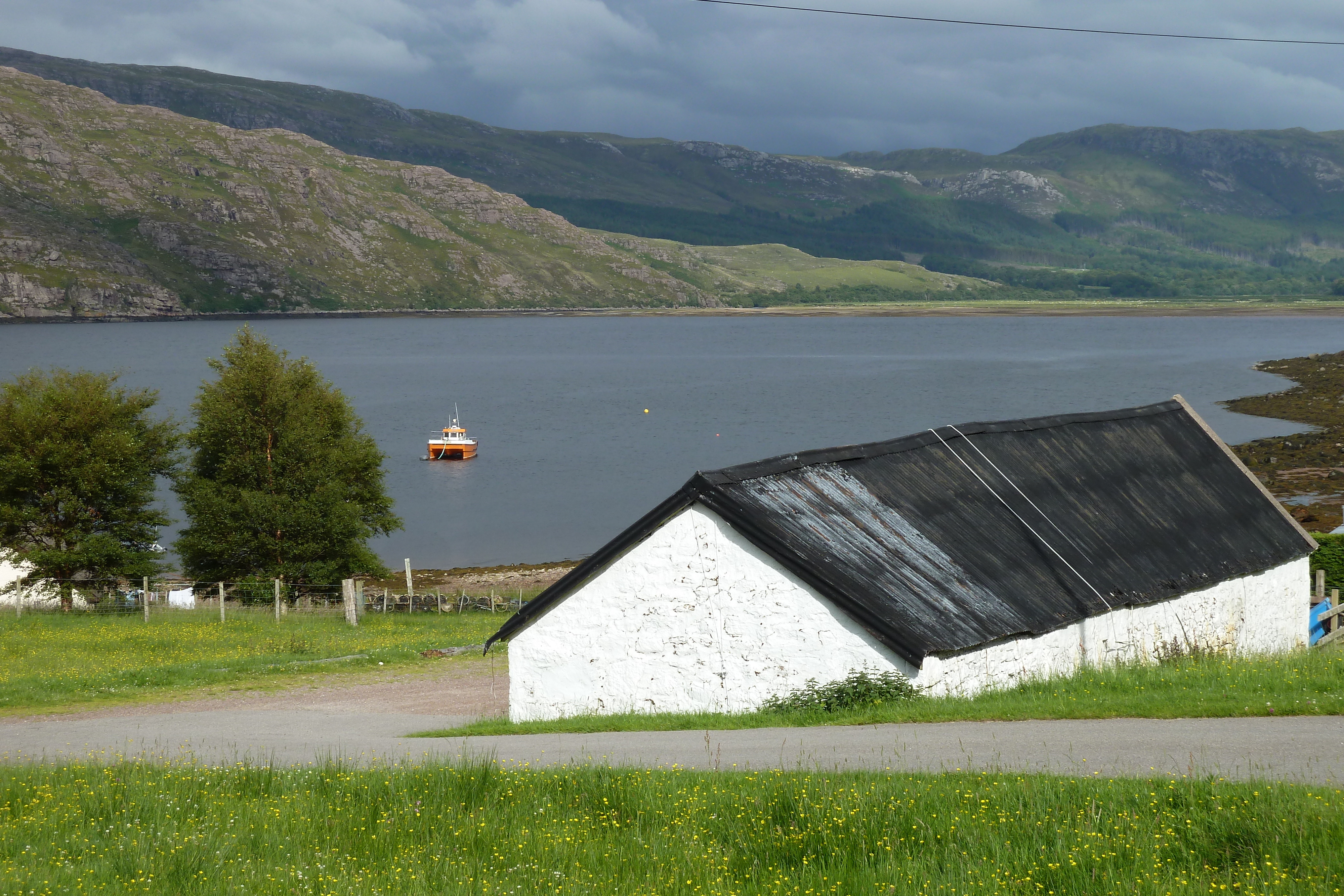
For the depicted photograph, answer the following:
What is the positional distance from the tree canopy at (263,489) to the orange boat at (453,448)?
162 feet

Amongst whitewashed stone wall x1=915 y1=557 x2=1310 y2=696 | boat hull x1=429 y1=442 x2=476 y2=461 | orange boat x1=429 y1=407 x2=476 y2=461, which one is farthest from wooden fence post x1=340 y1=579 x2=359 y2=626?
boat hull x1=429 y1=442 x2=476 y2=461

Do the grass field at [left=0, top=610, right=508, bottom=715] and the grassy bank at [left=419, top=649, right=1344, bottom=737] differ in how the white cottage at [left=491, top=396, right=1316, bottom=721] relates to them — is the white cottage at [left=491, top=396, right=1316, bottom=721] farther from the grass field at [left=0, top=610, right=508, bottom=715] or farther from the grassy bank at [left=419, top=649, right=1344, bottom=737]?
the grass field at [left=0, top=610, right=508, bottom=715]

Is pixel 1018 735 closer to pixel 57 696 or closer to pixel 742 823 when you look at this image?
pixel 742 823

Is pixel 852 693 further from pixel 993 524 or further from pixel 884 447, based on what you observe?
pixel 884 447

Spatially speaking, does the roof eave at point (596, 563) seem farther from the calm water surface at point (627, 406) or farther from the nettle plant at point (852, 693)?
the calm water surface at point (627, 406)

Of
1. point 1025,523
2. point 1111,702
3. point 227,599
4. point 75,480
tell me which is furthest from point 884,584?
point 75,480

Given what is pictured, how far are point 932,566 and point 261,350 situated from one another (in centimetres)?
3173

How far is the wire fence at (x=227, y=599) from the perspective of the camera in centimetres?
3719

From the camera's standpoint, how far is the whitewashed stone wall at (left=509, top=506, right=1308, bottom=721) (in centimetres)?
1680

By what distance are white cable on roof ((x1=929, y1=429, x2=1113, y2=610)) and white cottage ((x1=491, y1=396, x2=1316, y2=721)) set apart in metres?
0.04

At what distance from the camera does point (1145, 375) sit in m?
145

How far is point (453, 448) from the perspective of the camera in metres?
92.9

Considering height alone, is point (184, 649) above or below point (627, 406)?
below

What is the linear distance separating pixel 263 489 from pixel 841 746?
3319 cm
